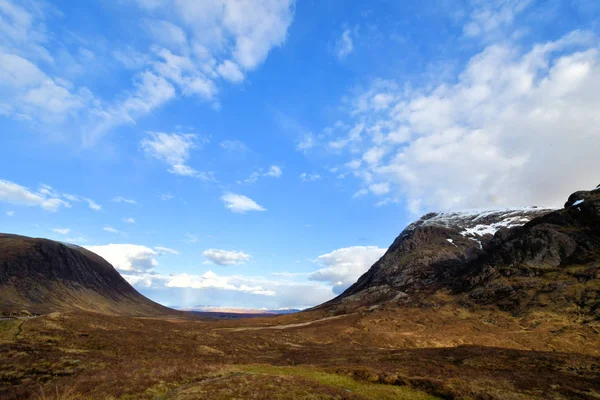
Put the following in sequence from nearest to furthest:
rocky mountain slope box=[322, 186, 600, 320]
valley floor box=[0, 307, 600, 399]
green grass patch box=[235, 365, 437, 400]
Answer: valley floor box=[0, 307, 600, 399]
green grass patch box=[235, 365, 437, 400]
rocky mountain slope box=[322, 186, 600, 320]

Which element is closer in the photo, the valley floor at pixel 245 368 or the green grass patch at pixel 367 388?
the valley floor at pixel 245 368

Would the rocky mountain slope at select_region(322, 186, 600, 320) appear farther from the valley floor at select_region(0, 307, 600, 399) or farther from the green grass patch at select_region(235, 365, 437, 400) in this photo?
the green grass patch at select_region(235, 365, 437, 400)

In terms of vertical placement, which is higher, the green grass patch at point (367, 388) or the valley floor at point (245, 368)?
the valley floor at point (245, 368)

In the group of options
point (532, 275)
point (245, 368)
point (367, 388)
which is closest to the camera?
point (367, 388)

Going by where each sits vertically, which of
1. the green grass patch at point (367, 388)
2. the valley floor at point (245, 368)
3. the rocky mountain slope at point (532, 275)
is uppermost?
the rocky mountain slope at point (532, 275)

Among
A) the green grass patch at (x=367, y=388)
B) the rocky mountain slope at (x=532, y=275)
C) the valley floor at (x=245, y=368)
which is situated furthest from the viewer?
the rocky mountain slope at (x=532, y=275)

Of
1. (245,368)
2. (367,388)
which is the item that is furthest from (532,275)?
(245,368)

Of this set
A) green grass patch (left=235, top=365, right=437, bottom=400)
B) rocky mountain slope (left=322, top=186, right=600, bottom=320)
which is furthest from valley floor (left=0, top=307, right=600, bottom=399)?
rocky mountain slope (left=322, top=186, right=600, bottom=320)

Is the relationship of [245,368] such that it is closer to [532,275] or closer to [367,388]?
[367,388]

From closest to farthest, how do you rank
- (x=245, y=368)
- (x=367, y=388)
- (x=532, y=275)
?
(x=367, y=388) → (x=245, y=368) → (x=532, y=275)

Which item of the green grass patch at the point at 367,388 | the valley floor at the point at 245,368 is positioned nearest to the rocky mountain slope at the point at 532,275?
the valley floor at the point at 245,368

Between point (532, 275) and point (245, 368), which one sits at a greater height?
point (532, 275)

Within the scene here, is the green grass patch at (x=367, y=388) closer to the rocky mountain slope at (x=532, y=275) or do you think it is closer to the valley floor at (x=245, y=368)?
the valley floor at (x=245, y=368)

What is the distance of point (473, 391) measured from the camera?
28.1 meters
